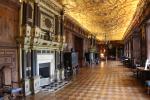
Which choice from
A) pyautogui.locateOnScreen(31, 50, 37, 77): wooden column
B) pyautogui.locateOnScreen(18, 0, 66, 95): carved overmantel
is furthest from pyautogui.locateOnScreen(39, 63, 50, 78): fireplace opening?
pyautogui.locateOnScreen(31, 50, 37, 77): wooden column

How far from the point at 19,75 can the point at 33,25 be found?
6.11 ft

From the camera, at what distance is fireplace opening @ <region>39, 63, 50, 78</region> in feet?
29.3

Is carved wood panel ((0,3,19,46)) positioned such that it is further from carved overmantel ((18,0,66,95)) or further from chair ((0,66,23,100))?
chair ((0,66,23,100))

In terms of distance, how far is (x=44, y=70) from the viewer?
368 inches

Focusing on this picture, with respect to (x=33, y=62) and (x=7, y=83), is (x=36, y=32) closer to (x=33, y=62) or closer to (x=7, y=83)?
(x=33, y=62)

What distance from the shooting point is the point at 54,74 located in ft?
33.2

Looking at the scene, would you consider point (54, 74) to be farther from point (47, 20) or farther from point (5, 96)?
point (5, 96)

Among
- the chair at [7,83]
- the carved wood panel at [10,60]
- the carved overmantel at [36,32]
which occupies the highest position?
the carved overmantel at [36,32]

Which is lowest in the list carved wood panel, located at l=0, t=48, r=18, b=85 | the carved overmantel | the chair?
the chair

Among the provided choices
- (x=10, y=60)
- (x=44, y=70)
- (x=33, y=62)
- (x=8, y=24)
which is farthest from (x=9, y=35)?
(x=44, y=70)

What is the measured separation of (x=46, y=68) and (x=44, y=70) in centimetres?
14

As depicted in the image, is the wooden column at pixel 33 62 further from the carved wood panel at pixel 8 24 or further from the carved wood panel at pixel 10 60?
the carved wood panel at pixel 8 24

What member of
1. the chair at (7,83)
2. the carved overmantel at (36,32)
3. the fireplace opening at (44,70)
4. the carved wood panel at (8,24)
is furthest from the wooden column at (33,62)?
the chair at (7,83)

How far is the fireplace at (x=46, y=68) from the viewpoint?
28.3 feet
